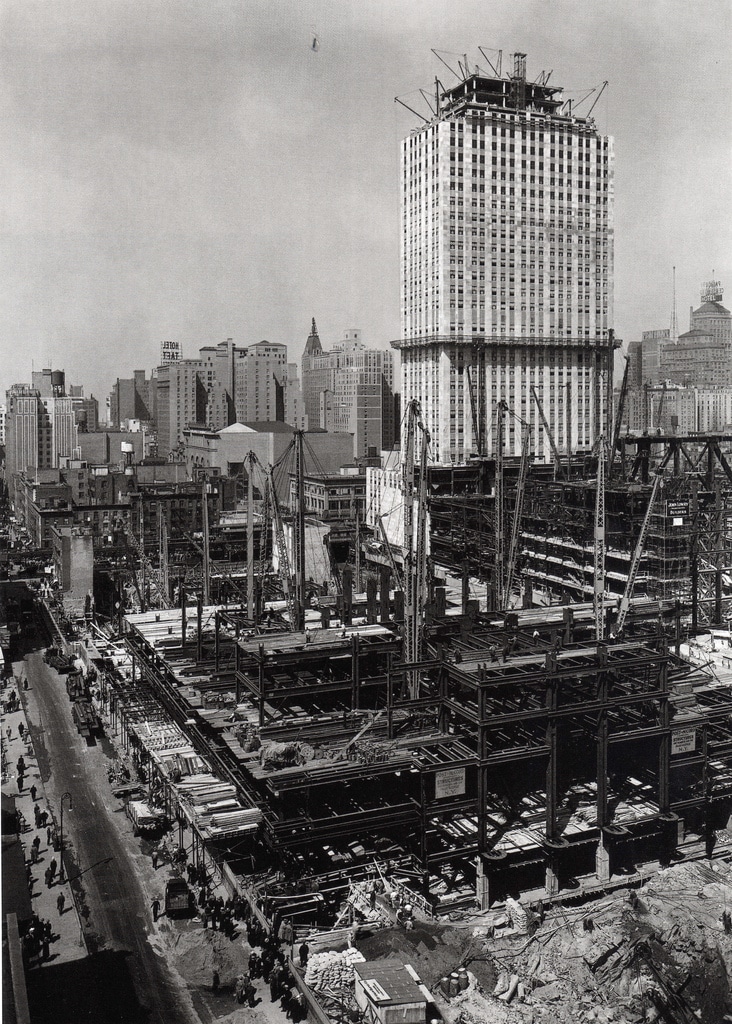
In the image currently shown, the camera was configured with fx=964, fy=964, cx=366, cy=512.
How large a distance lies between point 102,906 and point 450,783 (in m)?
11.3

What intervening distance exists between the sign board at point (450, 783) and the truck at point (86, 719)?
20.9 meters

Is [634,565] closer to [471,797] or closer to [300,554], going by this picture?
[300,554]

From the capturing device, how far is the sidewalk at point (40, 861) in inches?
1060

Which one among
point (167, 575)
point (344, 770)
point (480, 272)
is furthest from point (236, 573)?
point (344, 770)

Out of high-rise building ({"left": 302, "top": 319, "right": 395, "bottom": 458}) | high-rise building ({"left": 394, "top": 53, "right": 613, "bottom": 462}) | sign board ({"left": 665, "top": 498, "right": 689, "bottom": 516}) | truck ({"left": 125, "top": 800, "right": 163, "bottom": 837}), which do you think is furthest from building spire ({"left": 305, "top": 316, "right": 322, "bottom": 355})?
truck ({"left": 125, "top": 800, "right": 163, "bottom": 837})

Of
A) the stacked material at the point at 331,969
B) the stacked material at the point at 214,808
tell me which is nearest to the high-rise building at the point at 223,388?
the stacked material at the point at 214,808

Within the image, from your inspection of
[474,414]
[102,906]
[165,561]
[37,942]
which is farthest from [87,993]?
[474,414]

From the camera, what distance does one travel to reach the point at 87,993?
24.8m

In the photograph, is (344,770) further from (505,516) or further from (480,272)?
(480,272)

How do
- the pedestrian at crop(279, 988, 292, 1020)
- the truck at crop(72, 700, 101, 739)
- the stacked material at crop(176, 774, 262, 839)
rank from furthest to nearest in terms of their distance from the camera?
the truck at crop(72, 700, 101, 739) < the stacked material at crop(176, 774, 262, 839) < the pedestrian at crop(279, 988, 292, 1020)

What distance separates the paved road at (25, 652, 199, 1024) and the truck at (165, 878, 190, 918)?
701mm

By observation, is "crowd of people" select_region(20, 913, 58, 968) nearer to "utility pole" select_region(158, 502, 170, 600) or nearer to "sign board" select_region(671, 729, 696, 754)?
"sign board" select_region(671, 729, 696, 754)

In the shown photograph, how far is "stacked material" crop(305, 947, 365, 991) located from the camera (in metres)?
24.4

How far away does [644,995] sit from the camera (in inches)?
894
